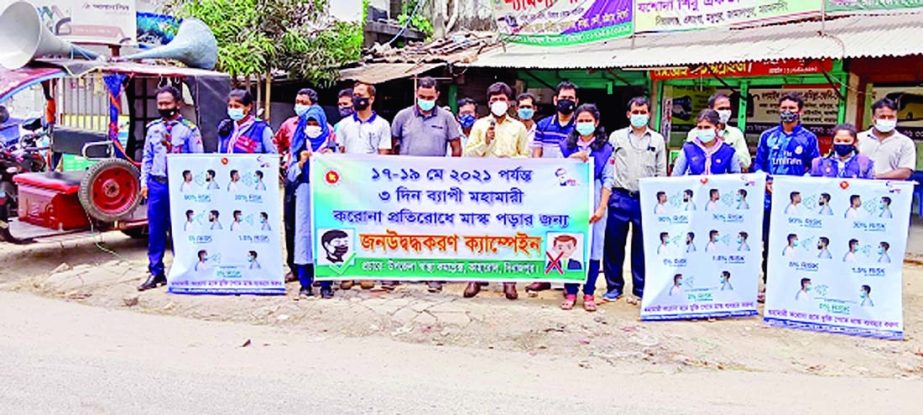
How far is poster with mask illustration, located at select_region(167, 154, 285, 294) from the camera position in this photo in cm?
670

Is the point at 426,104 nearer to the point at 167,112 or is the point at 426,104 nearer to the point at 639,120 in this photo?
the point at 639,120

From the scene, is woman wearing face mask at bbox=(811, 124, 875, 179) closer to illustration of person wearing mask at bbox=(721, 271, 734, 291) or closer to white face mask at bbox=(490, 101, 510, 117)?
illustration of person wearing mask at bbox=(721, 271, 734, 291)

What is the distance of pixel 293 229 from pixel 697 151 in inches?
128

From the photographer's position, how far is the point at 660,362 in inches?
213

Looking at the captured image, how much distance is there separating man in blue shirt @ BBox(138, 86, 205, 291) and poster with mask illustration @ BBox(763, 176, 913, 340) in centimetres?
472

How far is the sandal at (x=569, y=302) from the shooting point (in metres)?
6.48

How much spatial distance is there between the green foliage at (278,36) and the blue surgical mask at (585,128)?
900 cm

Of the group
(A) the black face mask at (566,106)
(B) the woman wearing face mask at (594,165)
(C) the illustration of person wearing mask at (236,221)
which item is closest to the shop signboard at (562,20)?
(A) the black face mask at (566,106)

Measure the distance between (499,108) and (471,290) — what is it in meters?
1.46

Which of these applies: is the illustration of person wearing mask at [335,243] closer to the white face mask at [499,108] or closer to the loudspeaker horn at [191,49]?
the white face mask at [499,108]

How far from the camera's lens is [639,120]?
652 cm

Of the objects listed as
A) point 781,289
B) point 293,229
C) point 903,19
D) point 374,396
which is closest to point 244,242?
point 293,229

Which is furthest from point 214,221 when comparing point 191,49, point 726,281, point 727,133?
point 727,133

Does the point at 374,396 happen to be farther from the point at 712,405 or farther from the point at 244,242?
the point at 244,242
